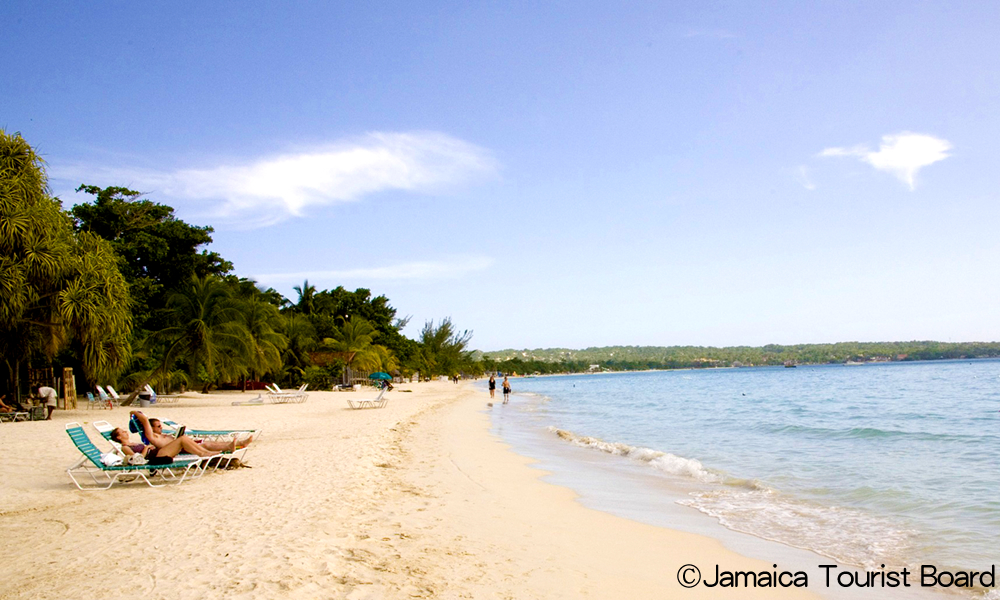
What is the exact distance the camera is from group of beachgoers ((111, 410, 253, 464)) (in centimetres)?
772

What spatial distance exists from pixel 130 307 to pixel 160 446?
15.9 metres

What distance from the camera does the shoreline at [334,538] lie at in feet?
13.3

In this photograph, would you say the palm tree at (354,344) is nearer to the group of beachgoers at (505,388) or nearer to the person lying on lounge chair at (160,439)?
the group of beachgoers at (505,388)

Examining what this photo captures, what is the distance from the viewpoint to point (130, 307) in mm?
21344

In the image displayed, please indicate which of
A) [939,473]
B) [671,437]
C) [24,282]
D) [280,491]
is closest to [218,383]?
[24,282]

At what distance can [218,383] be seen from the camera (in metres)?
34.7

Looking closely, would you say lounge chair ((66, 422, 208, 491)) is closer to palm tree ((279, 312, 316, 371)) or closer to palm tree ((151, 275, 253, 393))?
palm tree ((151, 275, 253, 393))

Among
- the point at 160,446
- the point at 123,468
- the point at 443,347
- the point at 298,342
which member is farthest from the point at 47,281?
the point at 443,347

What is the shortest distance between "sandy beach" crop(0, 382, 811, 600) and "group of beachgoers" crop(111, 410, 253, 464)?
378 mm

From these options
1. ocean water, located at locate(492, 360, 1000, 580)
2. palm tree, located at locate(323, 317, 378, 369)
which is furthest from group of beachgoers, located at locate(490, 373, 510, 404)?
ocean water, located at locate(492, 360, 1000, 580)

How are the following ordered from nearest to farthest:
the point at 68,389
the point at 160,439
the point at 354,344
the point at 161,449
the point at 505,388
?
1. the point at 161,449
2. the point at 160,439
3. the point at 68,389
4. the point at 505,388
5. the point at 354,344

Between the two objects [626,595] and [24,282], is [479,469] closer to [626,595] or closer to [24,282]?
[626,595]

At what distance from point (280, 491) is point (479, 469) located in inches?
146

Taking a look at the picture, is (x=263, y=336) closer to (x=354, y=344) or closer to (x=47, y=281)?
(x=354, y=344)
